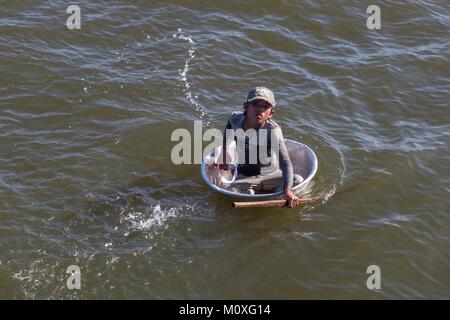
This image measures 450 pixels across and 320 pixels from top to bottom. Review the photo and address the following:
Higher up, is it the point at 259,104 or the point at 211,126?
the point at 211,126

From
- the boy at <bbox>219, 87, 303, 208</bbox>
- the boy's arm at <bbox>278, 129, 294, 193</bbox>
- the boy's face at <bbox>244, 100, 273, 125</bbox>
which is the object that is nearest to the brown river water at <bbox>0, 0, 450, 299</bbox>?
the boy at <bbox>219, 87, 303, 208</bbox>

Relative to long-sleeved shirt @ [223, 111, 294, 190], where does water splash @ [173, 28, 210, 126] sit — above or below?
above

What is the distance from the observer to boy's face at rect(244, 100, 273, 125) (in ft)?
28.9

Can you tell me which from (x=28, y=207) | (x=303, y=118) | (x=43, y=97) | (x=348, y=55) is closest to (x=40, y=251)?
(x=28, y=207)

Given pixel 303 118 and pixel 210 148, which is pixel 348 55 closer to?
pixel 303 118

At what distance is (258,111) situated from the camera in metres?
8.84

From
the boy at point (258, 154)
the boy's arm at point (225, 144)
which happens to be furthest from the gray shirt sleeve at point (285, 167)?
the boy's arm at point (225, 144)

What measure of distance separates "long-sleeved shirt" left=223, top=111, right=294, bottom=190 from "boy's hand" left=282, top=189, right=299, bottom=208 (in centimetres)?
9

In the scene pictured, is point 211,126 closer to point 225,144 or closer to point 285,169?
point 225,144

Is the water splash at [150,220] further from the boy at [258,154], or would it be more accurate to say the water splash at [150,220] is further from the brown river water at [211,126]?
the boy at [258,154]

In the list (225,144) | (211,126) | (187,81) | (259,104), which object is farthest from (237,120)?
(187,81)

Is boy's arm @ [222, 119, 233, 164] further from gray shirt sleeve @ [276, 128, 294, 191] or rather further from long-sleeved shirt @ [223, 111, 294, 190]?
gray shirt sleeve @ [276, 128, 294, 191]

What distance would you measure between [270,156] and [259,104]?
93cm

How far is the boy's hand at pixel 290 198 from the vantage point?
8664 millimetres
